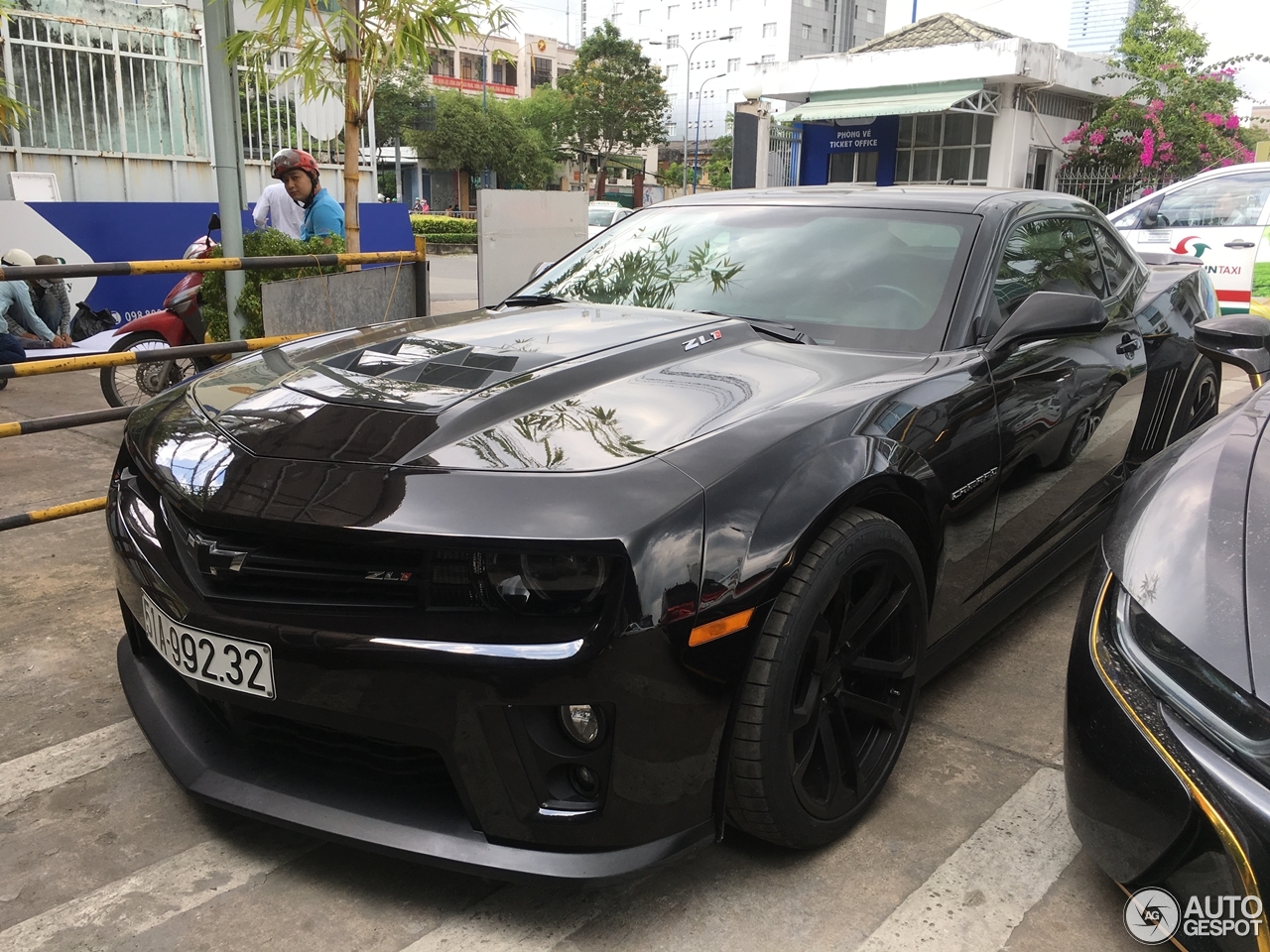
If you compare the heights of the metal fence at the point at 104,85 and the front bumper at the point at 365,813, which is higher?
the metal fence at the point at 104,85

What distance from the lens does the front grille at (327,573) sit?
1838 millimetres

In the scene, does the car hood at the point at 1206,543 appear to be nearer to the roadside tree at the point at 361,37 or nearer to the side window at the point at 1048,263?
the side window at the point at 1048,263

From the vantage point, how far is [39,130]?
9.90m

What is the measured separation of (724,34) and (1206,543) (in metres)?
82.8

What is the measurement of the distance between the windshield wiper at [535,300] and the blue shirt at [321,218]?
3.70 metres

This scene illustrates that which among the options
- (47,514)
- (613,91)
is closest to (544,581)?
(47,514)

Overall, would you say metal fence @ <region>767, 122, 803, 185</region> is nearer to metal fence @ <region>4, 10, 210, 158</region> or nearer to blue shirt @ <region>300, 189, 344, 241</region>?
metal fence @ <region>4, 10, 210, 158</region>

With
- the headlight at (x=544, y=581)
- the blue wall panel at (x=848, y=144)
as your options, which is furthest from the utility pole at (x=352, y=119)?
the blue wall panel at (x=848, y=144)

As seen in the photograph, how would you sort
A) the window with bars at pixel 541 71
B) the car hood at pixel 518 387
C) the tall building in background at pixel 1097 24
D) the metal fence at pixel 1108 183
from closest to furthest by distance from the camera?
the car hood at pixel 518 387 → the metal fence at pixel 1108 183 → the tall building in background at pixel 1097 24 → the window with bars at pixel 541 71

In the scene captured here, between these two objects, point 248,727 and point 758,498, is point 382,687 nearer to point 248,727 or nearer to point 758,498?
point 248,727

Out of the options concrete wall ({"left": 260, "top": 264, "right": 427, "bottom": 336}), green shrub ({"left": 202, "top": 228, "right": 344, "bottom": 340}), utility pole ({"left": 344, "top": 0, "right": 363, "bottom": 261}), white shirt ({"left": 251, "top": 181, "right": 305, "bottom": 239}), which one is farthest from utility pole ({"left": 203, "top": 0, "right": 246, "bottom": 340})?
white shirt ({"left": 251, "top": 181, "right": 305, "bottom": 239})

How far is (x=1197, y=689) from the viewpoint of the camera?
164cm

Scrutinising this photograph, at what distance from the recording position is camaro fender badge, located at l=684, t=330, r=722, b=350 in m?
2.69

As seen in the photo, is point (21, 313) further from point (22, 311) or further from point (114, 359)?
point (114, 359)
